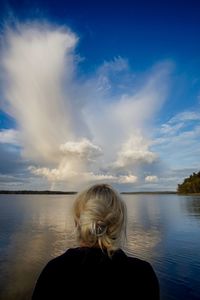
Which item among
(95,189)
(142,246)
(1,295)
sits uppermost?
(95,189)

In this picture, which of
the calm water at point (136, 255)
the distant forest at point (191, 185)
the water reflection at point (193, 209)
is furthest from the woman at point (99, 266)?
the distant forest at point (191, 185)

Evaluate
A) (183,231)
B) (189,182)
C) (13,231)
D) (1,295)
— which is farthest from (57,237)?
(189,182)

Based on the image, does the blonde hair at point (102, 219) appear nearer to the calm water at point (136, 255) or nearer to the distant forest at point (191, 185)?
the calm water at point (136, 255)

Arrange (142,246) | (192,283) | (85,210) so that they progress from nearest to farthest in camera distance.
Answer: (85,210) → (192,283) → (142,246)

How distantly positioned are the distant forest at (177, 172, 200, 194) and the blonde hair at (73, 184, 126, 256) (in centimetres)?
18192

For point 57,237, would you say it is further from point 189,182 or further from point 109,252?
point 189,182

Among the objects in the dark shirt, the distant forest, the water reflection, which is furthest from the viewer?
the distant forest

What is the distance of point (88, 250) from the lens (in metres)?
2.62

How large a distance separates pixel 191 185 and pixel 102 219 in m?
190

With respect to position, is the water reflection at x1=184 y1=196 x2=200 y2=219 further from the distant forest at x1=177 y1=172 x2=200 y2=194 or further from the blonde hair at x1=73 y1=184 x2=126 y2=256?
the distant forest at x1=177 y1=172 x2=200 y2=194

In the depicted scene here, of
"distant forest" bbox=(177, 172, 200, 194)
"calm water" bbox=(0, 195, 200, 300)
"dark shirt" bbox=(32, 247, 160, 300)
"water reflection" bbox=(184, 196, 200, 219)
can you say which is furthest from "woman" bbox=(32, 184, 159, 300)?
"distant forest" bbox=(177, 172, 200, 194)

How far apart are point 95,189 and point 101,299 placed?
990 millimetres

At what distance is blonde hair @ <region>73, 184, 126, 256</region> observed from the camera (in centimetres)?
270

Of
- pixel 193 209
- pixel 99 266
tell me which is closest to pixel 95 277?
pixel 99 266
